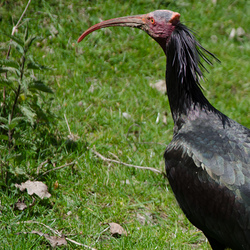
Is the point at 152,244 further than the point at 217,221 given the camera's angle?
Yes

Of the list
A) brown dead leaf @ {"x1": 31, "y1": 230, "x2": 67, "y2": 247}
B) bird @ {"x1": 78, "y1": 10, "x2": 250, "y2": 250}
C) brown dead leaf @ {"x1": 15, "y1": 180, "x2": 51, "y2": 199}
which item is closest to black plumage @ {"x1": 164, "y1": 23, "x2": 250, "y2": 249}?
bird @ {"x1": 78, "y1": 10, "x2": 250, "y2": 250}

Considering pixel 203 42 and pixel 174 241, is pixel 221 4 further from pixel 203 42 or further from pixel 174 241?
pixel 174 241

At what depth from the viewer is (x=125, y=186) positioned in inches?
175

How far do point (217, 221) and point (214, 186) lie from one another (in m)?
0.29

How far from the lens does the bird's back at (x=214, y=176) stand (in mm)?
3205

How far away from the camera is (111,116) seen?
17.0 feet

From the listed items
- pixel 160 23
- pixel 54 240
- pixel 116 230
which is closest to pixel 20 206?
pixel 54 240

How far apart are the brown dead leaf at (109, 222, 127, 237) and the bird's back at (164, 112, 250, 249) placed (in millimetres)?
671

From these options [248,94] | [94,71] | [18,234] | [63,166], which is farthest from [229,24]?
[18,234]

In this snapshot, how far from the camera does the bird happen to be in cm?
323

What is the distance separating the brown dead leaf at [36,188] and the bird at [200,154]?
3.84 ft

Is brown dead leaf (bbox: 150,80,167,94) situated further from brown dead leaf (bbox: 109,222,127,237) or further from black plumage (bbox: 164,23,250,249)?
brown dead leaf (bbox: 109,222,127,237)

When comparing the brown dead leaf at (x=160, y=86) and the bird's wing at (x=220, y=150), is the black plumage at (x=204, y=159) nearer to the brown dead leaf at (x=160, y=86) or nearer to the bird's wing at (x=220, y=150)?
the bird's wing at (x=220, y=150)

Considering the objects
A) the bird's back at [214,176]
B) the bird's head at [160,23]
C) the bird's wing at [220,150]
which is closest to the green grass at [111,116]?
the bird's back at [214,176]
